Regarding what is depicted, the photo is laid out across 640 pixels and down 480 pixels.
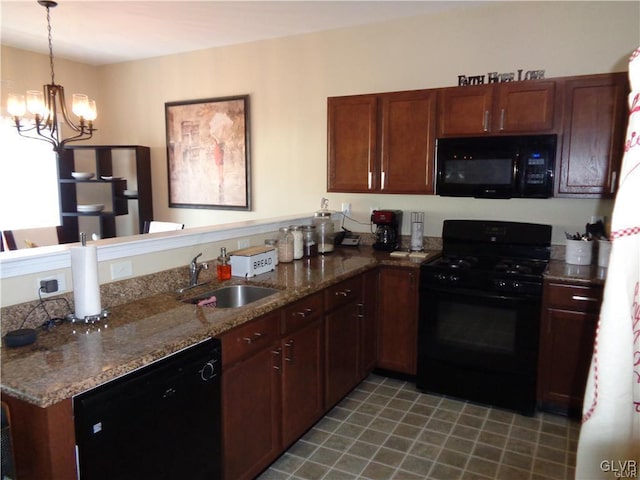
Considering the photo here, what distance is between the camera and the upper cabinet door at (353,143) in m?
3.54

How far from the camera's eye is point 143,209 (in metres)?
5.20

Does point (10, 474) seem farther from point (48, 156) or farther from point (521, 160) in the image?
point (48, 156)

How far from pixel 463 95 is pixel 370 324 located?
69.5 inches

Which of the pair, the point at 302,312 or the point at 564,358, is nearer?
the point at 302,312

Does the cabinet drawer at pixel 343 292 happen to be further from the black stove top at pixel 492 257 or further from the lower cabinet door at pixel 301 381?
the black stove top at pixel 492 257

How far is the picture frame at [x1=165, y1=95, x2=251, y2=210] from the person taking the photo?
470cm

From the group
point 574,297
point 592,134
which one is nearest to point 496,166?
point 592,134

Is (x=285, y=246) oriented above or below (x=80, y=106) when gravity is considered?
below

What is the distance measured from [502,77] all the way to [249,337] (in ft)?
8.14

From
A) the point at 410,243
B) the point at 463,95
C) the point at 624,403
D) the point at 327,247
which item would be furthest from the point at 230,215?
the point at 624,403

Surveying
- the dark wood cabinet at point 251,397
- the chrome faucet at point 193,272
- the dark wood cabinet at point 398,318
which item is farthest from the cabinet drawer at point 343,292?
the chrome faucet at point 193,272

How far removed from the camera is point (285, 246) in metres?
3.24

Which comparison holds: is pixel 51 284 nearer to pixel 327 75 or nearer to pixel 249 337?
pixel 249 337

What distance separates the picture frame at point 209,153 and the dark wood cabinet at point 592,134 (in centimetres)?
289
